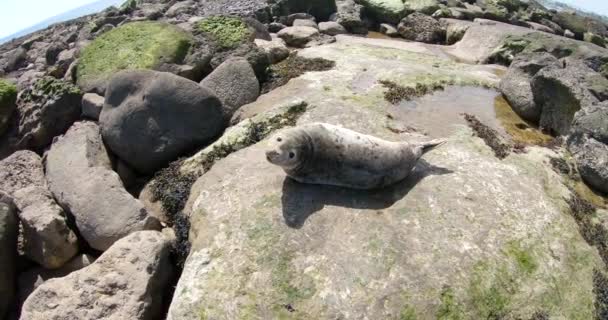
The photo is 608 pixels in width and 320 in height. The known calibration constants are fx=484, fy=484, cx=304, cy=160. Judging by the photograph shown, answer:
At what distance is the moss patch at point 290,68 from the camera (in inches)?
543

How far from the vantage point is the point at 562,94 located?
42.3 feet

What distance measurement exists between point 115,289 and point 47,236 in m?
2.64

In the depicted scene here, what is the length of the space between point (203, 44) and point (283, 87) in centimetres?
322

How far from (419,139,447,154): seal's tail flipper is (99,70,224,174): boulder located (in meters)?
5.04

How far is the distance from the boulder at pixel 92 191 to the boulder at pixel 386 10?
1641cm

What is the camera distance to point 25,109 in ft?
43.7

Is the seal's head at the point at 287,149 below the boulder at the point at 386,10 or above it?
above

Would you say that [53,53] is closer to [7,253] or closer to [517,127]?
[7,253]

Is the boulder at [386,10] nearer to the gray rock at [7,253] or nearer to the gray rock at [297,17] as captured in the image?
the gray rock at [297,17]

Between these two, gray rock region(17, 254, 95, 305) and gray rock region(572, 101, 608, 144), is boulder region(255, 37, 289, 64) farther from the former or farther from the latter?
gray rock region(572, 101, 608, 144)

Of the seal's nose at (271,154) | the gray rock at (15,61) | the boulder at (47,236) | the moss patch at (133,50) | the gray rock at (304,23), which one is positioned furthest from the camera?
the gray rock at (15,61)

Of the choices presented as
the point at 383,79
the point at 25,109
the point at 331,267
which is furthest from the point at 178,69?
the point at 331,267

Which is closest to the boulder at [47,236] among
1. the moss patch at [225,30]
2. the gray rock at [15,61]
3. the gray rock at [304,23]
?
the moss patch at [225,30]

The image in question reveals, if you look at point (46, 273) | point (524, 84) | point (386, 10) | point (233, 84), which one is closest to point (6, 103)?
point (46, 273)
